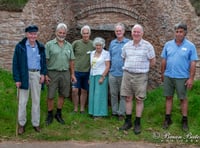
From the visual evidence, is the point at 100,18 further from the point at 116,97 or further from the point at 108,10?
the point at 116,97

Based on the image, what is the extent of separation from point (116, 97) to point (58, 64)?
1.37 metres

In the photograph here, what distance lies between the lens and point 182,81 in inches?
273

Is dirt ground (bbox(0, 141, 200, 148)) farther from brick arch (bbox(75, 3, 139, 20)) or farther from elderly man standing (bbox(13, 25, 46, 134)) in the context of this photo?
brick arch (bbox(75, 3, 139, 20))

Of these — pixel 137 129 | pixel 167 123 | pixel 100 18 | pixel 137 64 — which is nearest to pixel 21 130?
pixel 137 129

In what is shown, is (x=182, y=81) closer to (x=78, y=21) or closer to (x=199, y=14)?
(x=199, y=14)

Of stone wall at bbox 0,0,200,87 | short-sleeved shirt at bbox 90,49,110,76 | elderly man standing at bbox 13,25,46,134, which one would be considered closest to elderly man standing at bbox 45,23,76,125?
elderly man standing at bbox 13,25,46,134

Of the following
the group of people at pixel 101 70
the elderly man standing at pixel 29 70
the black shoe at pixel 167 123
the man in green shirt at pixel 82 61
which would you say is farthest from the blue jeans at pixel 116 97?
the elderly man standing at pixel 29 70

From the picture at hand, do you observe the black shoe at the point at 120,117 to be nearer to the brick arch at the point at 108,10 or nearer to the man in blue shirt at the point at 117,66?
the man in blue shirt at the point at 117,66

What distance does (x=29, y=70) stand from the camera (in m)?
6.69

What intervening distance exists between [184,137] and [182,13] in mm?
3516

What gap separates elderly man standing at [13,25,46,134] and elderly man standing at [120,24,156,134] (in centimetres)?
137

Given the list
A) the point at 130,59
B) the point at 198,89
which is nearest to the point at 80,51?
the point at 130,59

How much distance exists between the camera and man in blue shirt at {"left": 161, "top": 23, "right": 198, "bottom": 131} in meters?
6.86

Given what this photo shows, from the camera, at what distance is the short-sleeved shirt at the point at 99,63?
7.58 m
